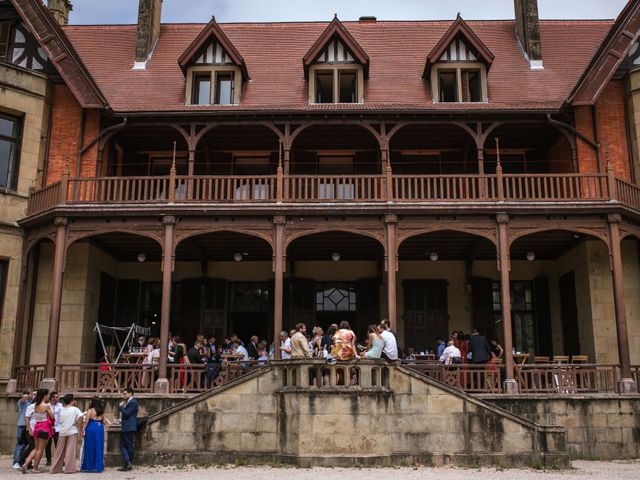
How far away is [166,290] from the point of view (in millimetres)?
18766

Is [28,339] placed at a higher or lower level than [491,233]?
lower

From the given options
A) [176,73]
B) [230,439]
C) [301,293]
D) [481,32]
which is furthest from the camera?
[481,32]

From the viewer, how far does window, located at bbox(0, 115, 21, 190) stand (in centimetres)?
2048

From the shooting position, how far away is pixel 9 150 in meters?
20.7

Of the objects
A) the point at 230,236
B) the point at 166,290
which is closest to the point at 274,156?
the point at 230,236

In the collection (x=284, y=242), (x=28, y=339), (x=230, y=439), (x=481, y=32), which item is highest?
(x=481, y=32)

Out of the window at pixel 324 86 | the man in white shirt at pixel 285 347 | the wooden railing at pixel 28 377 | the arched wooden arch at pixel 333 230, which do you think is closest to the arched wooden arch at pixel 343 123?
the window at pixel 324 86

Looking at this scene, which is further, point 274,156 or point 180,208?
point 274,156

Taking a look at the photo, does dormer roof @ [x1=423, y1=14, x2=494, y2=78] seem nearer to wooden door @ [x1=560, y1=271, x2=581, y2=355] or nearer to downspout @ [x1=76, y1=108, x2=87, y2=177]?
wooden door @ [x1=560, y1=271, x2=581, y2=355]

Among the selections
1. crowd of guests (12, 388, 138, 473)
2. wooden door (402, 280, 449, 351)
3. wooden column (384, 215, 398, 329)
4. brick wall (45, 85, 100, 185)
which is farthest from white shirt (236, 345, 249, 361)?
brick wall (45, 85, 100, 185)

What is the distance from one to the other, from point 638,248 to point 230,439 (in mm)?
13329

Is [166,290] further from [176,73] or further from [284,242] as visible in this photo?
[176,73]

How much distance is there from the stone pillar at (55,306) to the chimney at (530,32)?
16628 millimetres

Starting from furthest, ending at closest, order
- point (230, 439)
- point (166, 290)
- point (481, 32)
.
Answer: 1. point (481, 32)
2. point (166, 290)
3. point (230, 439)
